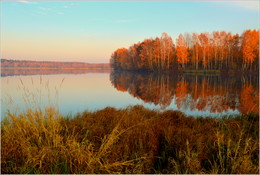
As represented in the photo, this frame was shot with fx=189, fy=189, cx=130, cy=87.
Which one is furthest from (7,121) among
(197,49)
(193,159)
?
(197,49)

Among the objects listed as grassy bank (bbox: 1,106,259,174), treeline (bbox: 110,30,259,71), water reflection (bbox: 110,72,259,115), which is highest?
treeline (bbox: 110,30,259,71)

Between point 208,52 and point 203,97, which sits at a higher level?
point 208,52

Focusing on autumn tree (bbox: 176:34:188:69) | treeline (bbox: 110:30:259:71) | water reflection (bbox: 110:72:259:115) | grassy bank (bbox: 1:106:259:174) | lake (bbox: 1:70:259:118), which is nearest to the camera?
grassy bank (bbox: 1:106:259:174)

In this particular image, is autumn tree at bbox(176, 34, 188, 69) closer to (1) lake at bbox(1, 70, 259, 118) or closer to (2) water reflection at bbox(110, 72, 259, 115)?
(2) water reflection at bbox(110, 72, 259, 115)

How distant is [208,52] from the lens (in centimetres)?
4609

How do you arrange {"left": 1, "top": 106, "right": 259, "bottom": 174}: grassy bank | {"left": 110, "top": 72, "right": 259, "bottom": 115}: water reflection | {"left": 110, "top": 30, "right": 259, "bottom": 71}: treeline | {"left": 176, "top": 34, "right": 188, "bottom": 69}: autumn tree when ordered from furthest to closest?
{"left": 176, "top": 34, "right": 188, "bottom": 69}: autumn tree
{"left": 110, "top": 30, "right": 259, "bottom": 71}: treeline
{"left": 110, "top": 72, "right": 259, "bottom": 115}: water reflection
{"left": 1, "top": 106, "right": 259, "bottom": 174}: grassy bank

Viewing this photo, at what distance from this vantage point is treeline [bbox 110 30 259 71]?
41.1 metres

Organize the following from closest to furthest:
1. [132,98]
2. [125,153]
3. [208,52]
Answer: [125,153], [132,98], [208,52]

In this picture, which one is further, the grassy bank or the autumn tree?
the autumn tree

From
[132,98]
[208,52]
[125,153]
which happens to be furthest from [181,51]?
[125,153]

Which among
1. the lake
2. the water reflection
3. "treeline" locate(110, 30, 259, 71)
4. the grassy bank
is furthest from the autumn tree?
the grassy bank

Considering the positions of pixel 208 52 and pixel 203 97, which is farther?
pixel 208 52

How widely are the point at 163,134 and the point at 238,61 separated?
49.1m

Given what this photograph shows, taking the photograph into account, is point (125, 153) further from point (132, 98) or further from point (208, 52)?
point (208, 52)
